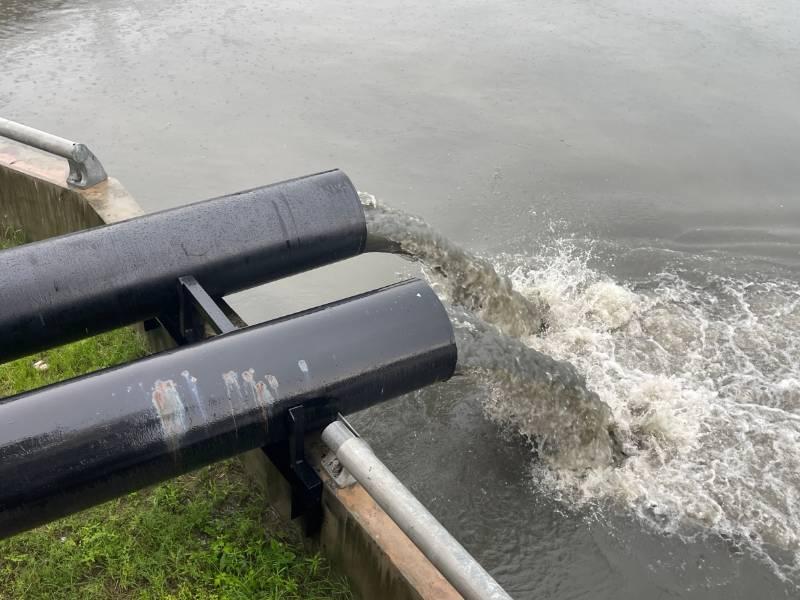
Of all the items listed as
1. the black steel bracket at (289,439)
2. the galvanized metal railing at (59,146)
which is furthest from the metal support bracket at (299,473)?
the galvanized metal railing at (59,146)

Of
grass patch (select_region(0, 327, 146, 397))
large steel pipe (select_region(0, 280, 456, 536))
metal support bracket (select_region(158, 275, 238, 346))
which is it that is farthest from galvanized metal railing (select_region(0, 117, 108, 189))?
large steel pipe (select_region(0, 280, 456, 536))

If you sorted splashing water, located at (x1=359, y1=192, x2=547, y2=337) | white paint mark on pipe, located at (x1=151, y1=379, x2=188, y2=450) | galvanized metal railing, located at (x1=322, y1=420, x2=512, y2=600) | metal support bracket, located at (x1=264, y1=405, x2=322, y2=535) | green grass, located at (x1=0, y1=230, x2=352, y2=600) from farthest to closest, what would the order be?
splashing water, located at (x1=359, y1=192, x2=547, y2=337) < green grass, located at (x1=0, y1=230, x2=352, y2=600) < metal support bracket, located at (x1=264, y1=405, x2=322, y2=535) < white paint mark on pipe, located at (x1=151, y1=379, x2=188, y2=450) < galvanized metal railing, located at (x1=322, y1=420, x2=512, y2=600)

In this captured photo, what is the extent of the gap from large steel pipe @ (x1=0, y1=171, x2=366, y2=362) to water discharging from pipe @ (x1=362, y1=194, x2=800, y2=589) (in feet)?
2.82

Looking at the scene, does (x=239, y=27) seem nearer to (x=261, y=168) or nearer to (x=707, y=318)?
(x=261, y=168)

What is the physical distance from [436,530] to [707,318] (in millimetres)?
3707

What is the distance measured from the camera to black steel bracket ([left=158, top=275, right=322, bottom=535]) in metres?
2.59

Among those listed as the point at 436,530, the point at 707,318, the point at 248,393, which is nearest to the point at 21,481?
the point at 248,393

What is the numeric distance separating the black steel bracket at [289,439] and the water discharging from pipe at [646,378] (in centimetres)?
101

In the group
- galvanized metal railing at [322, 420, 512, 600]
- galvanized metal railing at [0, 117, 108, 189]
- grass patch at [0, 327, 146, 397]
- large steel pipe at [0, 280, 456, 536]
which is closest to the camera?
galvanized metal railing at [322, 420, 512, 600]

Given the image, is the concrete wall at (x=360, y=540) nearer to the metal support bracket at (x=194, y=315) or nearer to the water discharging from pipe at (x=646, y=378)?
the metal support bracket at (x=194, y=315)

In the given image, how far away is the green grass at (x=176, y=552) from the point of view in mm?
2777

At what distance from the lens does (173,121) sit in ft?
23.7

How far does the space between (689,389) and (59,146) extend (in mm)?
3854

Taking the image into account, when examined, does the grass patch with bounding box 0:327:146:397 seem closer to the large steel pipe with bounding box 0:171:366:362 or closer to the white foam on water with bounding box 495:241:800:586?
the large steel pipe with bounding box 0:171:366:362
